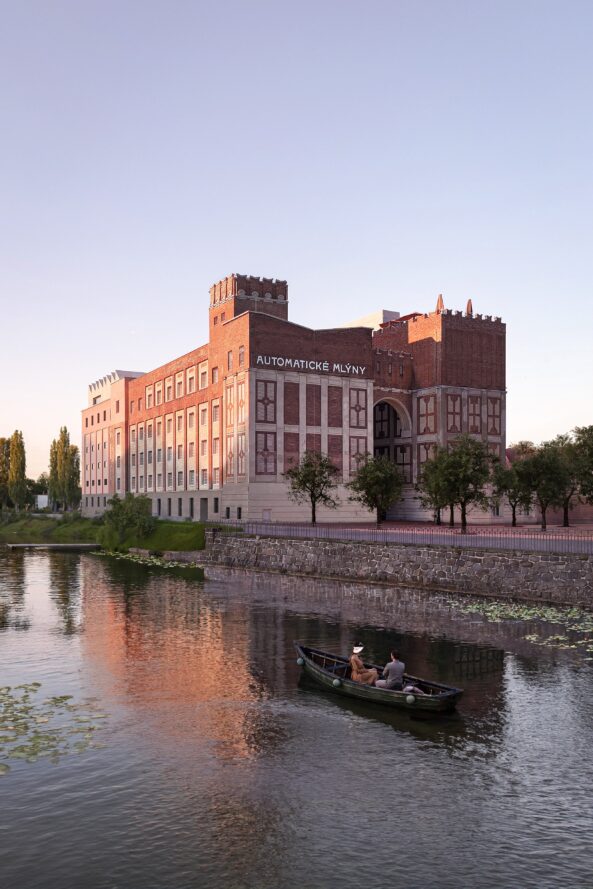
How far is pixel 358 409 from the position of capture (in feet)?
307

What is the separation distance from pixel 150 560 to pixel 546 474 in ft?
127

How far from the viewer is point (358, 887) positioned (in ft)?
46.7

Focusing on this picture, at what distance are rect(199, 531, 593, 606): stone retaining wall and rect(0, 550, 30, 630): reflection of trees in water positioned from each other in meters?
18.0

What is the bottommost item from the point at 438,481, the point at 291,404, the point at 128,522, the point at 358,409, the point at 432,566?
the point at 432,566

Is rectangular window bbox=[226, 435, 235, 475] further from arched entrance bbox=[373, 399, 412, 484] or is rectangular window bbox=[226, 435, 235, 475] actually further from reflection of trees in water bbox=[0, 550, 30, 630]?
reflection of trees in water bbox=[0, 550, 30, 630]

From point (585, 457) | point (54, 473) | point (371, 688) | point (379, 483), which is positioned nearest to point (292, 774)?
point (371, 688)

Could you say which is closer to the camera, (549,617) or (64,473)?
(549,617)

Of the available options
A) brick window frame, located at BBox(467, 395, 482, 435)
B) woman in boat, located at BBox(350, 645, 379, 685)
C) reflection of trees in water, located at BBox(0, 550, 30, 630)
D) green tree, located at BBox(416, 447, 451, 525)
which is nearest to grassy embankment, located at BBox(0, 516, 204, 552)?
reflection of trees in water, located at BBox(0, 550, 30, 630)

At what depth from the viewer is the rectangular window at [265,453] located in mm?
86688

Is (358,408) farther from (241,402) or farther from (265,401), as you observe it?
(241,402)

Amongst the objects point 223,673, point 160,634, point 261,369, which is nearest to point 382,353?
point 261,369

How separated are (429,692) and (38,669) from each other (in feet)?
50.7

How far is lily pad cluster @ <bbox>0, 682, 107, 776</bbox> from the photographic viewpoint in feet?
69.8

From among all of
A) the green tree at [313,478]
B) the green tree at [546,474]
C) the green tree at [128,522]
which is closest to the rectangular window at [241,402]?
the green tree at [313,478]
